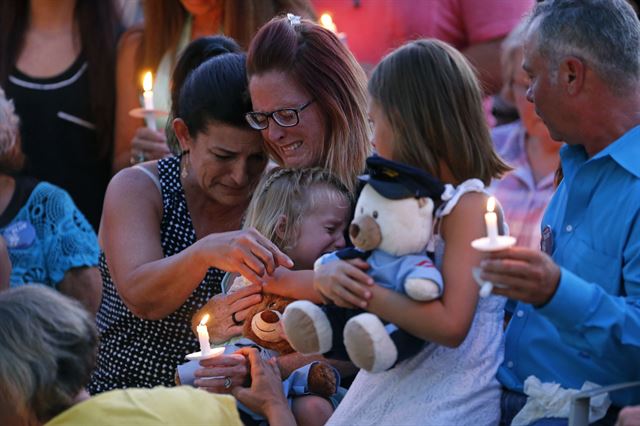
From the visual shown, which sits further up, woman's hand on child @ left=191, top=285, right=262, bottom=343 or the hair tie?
the hair tie

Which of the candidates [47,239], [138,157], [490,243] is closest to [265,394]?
[490,243]

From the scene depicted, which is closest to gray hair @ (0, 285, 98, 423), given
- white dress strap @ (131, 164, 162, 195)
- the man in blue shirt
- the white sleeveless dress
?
the white sleeveless dress

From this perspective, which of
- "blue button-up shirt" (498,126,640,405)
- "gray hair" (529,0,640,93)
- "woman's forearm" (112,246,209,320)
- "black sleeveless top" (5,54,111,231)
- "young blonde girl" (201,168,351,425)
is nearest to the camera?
"blue button-up shirt" (498,126,640,405)

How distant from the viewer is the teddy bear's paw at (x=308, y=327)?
132 inches

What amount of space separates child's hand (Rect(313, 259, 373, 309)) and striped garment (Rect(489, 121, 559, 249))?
239 cm

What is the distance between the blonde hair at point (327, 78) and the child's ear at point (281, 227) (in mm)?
241

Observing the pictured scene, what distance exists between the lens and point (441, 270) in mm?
3277

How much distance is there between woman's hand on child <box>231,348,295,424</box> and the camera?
Answer: 384 cm

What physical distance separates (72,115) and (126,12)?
638mm

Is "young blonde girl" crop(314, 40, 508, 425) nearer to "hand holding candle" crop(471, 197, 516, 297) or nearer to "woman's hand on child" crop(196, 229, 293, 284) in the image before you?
"hand holding candle" crop(471, 197, 516, 297)

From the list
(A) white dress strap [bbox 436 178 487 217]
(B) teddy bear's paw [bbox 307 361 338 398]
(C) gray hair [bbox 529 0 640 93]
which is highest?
(C) gray hair [bbox 529 0 640 93]

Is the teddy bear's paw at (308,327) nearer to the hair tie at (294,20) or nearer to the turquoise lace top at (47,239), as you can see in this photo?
the hair tie at (294,20)

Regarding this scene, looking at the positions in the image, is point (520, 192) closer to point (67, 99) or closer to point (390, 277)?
point (67, 99)

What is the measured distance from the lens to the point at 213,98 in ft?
14.4
